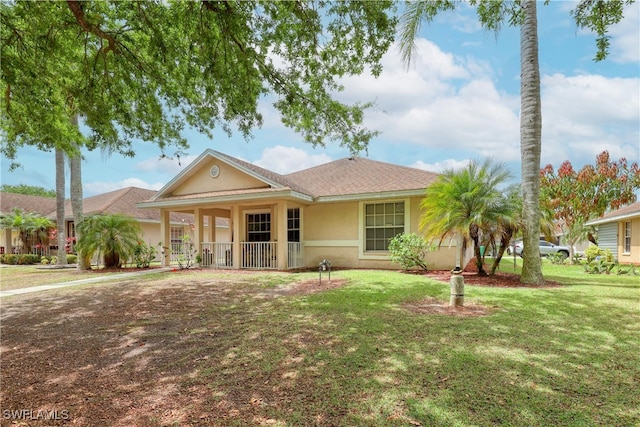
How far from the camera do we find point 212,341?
4.71m

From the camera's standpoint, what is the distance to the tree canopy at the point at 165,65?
6.59 m

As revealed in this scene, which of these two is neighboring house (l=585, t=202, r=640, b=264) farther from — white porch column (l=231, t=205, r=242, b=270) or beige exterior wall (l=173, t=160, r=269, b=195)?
white porch column (l=231, t=205, r=242, b=270)

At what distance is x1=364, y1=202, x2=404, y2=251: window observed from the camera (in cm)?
1323

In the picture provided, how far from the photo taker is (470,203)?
9.58 m

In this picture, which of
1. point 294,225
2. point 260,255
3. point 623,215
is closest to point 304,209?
point 294,225

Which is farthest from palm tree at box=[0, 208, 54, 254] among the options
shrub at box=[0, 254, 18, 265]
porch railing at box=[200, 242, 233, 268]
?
porch railing at box=[200, 242, 233, 268]

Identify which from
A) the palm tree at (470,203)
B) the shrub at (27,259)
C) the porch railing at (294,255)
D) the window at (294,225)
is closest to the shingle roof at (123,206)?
the shrub at (27,259)

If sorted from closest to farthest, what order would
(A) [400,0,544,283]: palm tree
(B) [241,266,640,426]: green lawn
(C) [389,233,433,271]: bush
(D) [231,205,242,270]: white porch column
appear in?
(B) [241,266,640,426]: green lawn
(A) [400,0,544,283]: palm tree
(C) [389,233,433,271]: bush
(D) [231,205,242,270]: white porch column

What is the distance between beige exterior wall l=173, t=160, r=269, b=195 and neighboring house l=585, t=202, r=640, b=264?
63.8 feet

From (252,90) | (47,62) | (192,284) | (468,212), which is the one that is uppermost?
(47,62)

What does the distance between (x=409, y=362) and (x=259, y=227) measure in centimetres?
1308

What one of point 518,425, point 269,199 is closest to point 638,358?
point 518,425

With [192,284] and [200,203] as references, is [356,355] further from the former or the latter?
[200,203]

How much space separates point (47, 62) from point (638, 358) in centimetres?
1191
